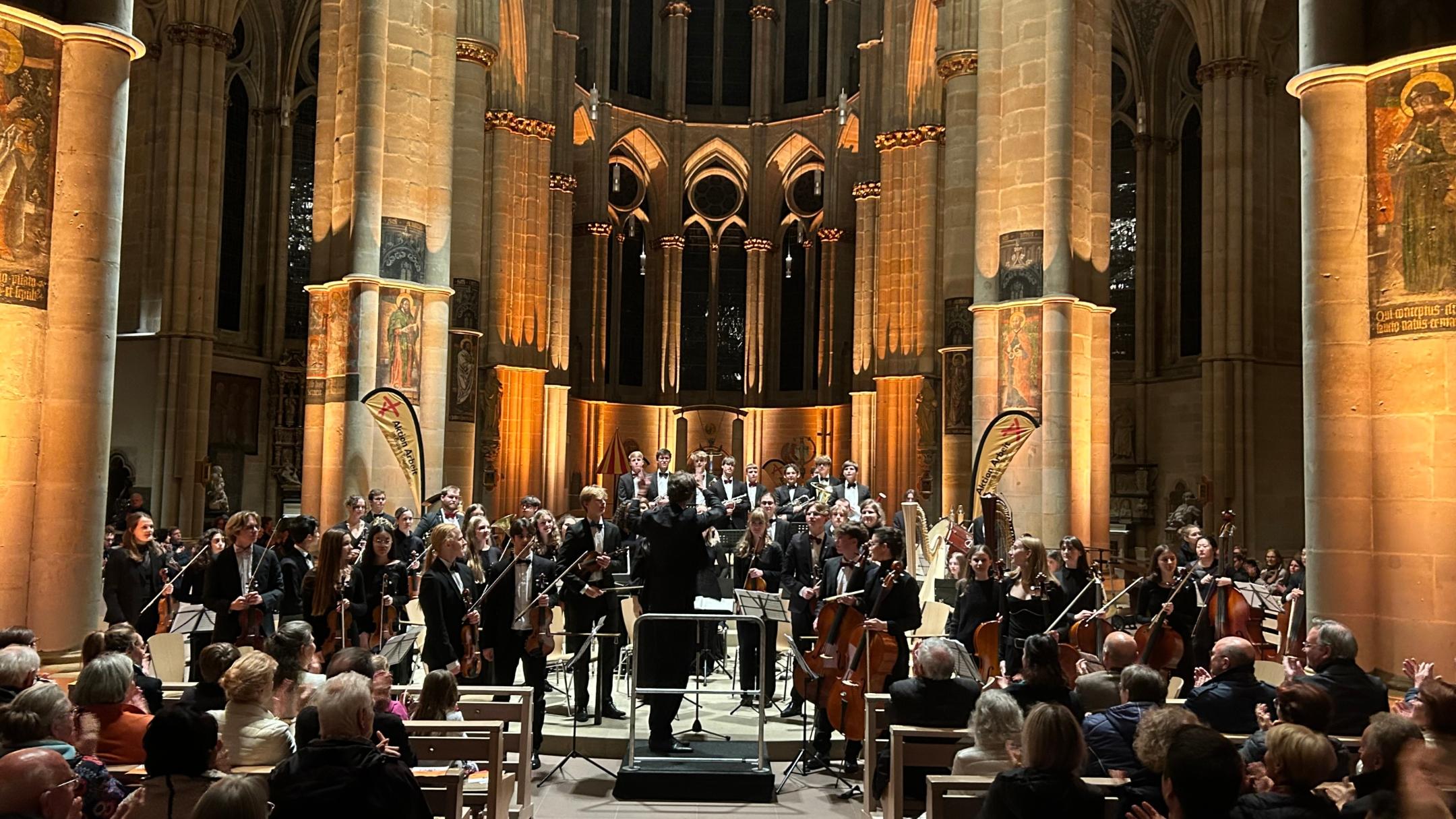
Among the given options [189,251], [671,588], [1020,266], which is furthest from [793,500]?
[189,251]

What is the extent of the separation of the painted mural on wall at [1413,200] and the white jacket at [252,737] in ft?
24.2

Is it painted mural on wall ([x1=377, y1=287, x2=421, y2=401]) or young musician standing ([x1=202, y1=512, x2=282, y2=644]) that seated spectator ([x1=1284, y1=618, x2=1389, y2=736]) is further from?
painted mural on wall ([x1=377, y1=287, x2=421, y2=401])

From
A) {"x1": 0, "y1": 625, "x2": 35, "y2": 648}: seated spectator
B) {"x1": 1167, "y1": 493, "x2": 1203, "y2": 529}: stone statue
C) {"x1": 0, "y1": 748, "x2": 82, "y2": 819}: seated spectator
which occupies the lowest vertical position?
{"x1": 0, "y1": 748, "x2": 82, "y2": 819}: seated spectator

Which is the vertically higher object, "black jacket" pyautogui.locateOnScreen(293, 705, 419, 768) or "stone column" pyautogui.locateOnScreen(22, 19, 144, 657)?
"stone column" pyautogui.locateOnScreen(22, 19, 144, 657)

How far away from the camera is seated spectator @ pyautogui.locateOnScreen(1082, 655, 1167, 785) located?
549 cm

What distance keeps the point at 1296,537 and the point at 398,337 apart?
17.2m

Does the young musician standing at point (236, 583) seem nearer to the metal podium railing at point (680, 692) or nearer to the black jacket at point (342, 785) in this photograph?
the metal podium railing at point (680, 692)

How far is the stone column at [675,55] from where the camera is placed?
36.7 metres

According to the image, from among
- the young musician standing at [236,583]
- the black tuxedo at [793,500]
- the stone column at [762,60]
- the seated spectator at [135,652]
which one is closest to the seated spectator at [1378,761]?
the seated spectator at [135,652]

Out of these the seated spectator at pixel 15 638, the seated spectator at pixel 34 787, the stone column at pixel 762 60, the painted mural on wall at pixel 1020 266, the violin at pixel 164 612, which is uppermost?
the stone column at pixel 762 60

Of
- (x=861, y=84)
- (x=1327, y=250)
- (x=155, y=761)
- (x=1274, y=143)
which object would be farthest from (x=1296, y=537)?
(x=155, y=761)

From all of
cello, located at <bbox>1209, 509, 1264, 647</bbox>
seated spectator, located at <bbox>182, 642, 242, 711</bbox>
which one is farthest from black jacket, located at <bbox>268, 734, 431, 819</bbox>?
cello, located at <bbox>1209, 509, 1264, 647</bbox>

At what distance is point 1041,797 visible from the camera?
427 centimetres

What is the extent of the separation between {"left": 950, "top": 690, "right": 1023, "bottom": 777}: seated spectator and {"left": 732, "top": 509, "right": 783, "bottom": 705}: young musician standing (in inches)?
203
